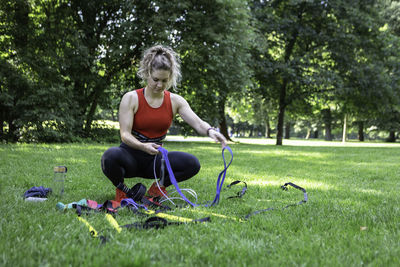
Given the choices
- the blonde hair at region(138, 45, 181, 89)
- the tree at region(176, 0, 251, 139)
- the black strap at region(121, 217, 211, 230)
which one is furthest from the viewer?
the tree at region(176, 0, 251, 139)

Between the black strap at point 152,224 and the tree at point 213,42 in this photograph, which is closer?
the black strap at point 152,224

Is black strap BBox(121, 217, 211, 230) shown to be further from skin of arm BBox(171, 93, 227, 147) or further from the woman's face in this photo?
the woman's face

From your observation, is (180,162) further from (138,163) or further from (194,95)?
(194,95)

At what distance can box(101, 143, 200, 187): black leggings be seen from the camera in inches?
134

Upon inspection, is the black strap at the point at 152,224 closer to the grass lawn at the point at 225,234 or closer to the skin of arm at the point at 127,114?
the grass lawn at the point at 225,234

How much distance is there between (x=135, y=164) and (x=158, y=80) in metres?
0.97

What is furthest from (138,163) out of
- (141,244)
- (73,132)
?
(73,132)

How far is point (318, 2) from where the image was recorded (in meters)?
17.4

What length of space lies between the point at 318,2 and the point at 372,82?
16.9ft

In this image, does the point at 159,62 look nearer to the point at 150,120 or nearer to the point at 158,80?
the point at 158,80

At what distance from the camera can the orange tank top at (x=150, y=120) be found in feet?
11.8

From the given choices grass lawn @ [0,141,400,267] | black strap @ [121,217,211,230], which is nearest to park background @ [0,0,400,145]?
grass lawn @ [0,141,400,267]

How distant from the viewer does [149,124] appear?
11.9 ft

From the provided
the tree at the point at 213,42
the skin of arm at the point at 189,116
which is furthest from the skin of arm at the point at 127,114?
the tree at the point at 213,42
